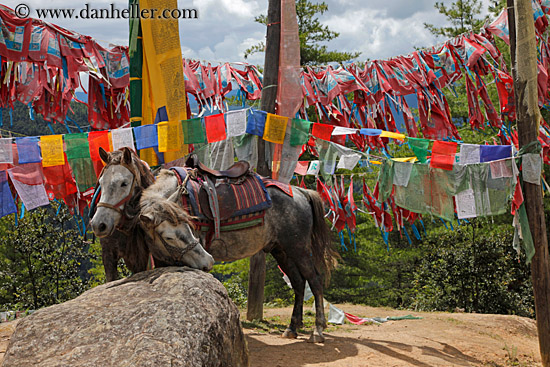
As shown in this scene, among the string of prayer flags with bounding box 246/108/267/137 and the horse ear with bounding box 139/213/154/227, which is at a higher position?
the string of prayer flags with bounding box 246/108/267/137

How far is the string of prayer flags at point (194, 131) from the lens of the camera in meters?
6.31

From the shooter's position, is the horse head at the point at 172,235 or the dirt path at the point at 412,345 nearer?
the horse head at the point at 172,235

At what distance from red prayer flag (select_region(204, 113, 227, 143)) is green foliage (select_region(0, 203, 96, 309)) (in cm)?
924

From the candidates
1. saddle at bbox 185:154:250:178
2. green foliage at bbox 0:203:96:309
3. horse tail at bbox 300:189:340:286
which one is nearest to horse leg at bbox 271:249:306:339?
horse tail at bbox 300:189:340:286

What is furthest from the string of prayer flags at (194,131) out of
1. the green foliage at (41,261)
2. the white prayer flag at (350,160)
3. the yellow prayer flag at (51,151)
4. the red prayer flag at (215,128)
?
the green foliage at (41,261)

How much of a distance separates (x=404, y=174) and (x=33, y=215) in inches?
463

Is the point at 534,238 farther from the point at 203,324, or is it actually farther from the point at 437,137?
the point at 203,324

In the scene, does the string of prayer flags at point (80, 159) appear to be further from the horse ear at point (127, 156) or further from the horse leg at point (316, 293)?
the horse leg at point (316, 293)

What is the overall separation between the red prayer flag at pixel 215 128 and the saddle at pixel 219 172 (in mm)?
573

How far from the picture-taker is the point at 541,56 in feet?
26.3

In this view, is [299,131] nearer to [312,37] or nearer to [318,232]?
[318,232]

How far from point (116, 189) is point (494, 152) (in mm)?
4552

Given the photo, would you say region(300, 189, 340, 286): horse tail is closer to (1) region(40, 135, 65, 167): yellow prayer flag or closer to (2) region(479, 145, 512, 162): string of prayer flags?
(2) region(479, 145, 512, 162): string of prayer flags

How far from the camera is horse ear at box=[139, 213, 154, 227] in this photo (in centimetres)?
335
